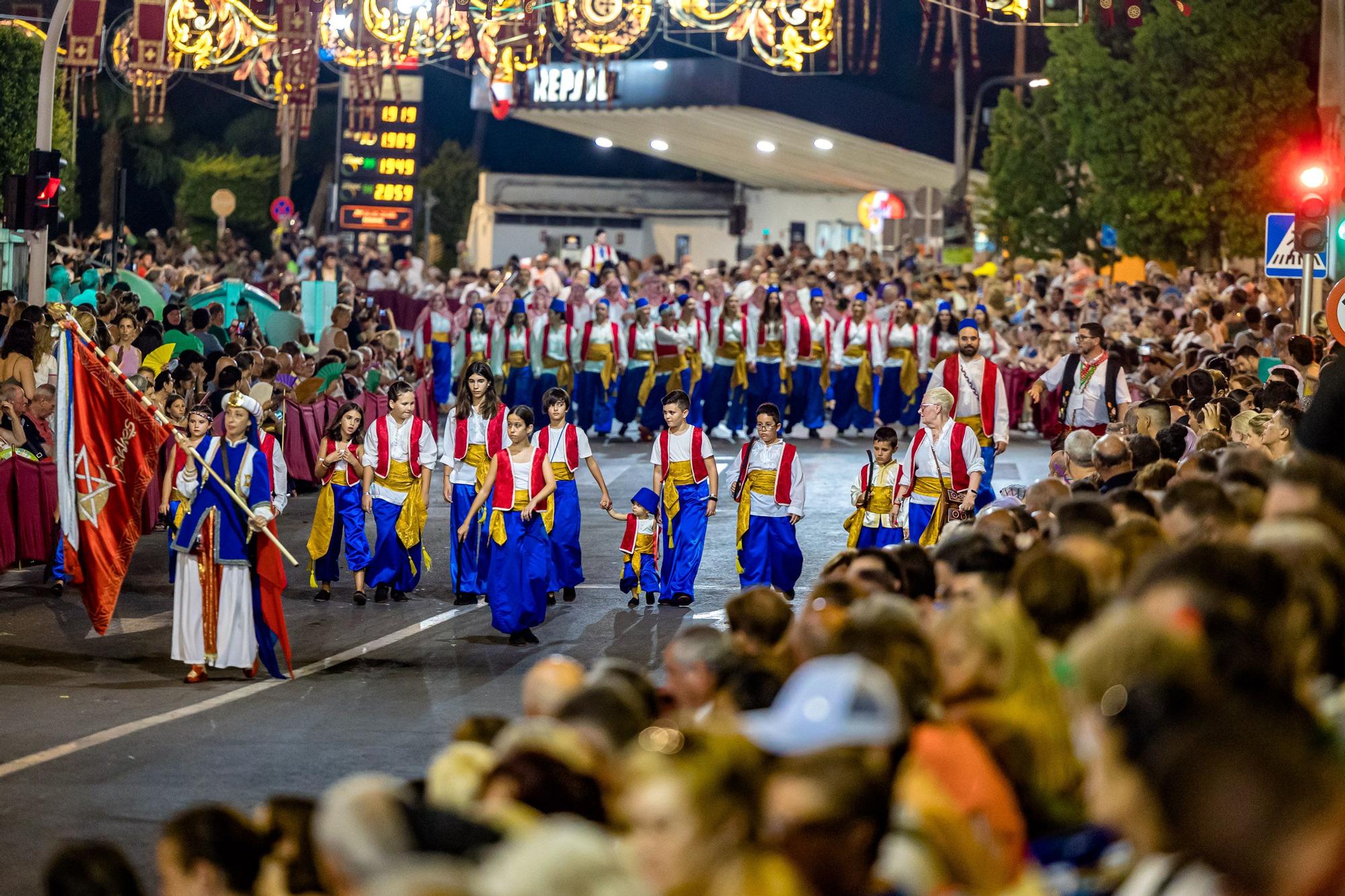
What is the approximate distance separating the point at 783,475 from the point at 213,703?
4609mm

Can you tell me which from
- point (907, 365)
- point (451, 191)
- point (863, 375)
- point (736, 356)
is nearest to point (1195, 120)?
point (907, 365)

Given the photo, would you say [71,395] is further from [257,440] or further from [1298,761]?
[1298,761]

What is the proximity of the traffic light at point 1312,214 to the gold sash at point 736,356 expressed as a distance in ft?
28.0

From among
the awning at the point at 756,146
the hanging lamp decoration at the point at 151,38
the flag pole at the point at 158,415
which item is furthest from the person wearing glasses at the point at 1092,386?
the awning at the point at 756,146

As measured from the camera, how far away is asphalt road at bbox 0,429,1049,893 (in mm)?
8562

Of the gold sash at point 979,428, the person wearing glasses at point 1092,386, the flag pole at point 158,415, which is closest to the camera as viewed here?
the flag pole at point 158,415

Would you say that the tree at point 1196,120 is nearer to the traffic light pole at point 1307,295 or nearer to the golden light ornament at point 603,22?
the traffic light pole at point 1307,295

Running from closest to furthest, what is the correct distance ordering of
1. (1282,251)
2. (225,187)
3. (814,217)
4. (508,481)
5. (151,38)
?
(508,481), (1282,251), (151,38), (225,187), (814,217)

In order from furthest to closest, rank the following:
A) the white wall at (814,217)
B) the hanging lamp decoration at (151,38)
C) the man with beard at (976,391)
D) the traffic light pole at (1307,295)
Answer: the white wall at (814,217) → the hanging lamp decoration at (151,38) → the traffic light pole at (1307,295) → the man with beard at (976,391)

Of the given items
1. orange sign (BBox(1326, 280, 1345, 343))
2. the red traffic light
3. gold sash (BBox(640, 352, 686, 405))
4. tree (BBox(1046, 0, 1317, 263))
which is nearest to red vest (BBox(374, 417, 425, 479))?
orange sign (BBox(1326, 280, 1345, 343))

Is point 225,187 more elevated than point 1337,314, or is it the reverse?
point 225,187

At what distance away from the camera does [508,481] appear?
12867mm

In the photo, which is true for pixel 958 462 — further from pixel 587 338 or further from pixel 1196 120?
pixel 1196 120

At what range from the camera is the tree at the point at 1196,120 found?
27.7 m
